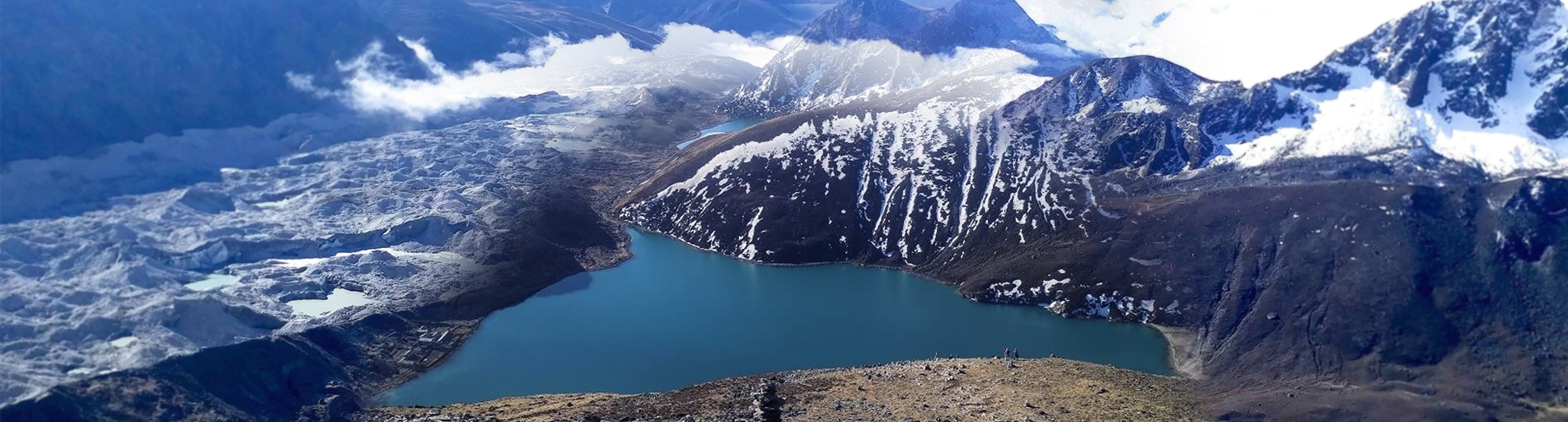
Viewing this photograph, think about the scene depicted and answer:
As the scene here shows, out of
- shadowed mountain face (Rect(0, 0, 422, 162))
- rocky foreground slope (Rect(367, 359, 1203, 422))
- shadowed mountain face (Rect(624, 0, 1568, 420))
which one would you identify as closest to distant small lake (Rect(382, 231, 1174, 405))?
shadowed mountain face (Rect(624, 0, 1568, 420))

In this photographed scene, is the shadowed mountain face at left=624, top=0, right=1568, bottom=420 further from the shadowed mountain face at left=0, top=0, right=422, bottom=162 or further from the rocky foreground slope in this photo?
the shadowed mountain face at left=0, top=0, right=422, bottom=162

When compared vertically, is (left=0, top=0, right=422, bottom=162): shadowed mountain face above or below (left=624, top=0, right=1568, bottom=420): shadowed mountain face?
above

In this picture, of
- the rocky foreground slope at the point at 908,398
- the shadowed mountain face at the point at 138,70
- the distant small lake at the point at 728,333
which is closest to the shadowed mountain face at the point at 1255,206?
the distant small lake at the point at 728,333

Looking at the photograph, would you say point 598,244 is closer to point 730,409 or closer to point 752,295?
point 752,295

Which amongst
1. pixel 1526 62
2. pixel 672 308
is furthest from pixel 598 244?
pixel 1526 62

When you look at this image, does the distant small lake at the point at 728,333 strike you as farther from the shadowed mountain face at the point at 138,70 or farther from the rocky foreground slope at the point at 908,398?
the shadowed mountain face at the point at 138,70

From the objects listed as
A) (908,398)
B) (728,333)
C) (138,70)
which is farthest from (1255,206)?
(138,70)

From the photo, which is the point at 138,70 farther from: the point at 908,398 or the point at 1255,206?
the point at 1255,206
